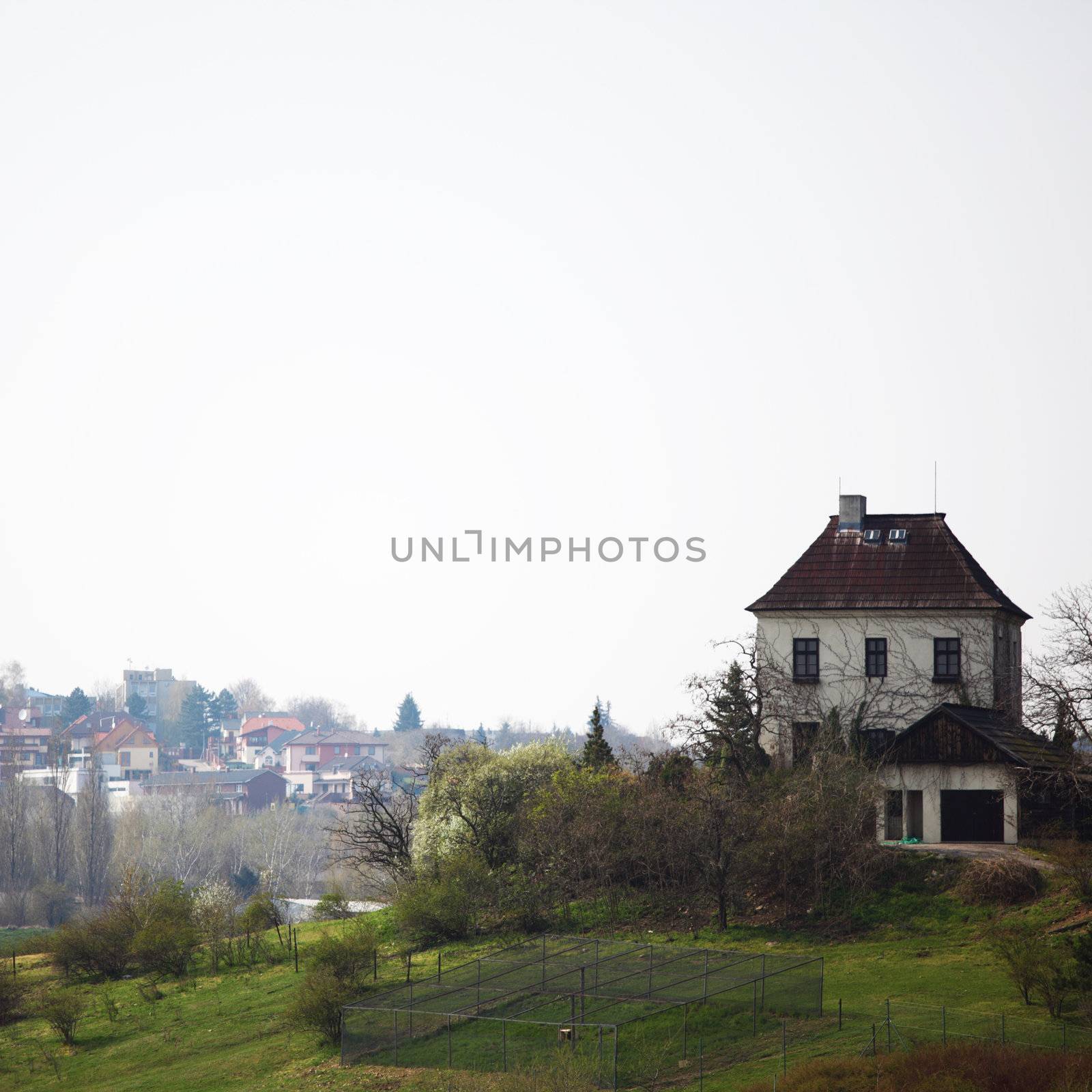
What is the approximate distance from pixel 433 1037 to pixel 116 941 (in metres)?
22.7

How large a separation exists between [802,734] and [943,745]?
805cm

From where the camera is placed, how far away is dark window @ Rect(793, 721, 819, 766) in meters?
52.3

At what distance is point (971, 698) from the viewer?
51125 millimetres

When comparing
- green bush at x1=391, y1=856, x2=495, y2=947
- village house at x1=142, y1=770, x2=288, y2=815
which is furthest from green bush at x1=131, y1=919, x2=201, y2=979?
village house at x1=142, y1=770, x2=288, y2=815

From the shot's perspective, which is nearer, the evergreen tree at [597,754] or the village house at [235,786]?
the evergreen tree at [597,754]

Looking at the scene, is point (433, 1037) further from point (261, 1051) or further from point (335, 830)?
point (335, 830)

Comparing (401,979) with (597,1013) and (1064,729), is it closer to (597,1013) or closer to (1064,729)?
(597,1013)

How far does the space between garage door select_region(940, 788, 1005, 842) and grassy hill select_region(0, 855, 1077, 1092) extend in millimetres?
3074

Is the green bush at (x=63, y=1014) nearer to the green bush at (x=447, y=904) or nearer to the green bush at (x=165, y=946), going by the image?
the green bush at (x=165, y=946)

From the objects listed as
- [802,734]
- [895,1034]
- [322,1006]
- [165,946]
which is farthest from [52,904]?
[895,1034]

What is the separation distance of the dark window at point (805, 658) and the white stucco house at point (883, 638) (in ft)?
0.12

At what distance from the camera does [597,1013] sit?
31.4 meters

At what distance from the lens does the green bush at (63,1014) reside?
40906 millimetres

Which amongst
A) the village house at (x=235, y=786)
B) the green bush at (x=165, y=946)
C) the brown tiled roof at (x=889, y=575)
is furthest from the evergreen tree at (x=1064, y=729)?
the village house at (x=235, y=786)
